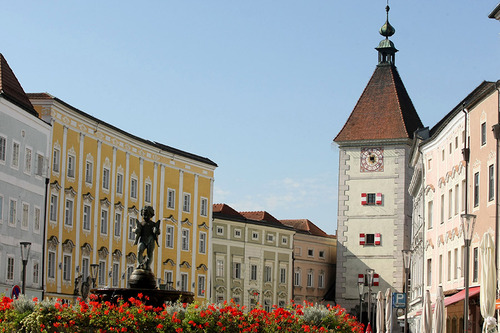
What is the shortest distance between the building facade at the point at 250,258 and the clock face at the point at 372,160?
36.7 ft

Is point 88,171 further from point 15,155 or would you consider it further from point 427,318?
point 427,318

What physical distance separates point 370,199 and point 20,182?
4070 cm

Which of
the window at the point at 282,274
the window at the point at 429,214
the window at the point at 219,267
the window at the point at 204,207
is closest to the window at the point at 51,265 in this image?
the window at the point at 429,214

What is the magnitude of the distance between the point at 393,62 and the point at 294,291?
22552mm

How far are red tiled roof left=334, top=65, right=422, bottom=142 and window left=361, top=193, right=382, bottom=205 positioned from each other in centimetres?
461

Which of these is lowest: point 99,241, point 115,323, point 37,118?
point 115,323

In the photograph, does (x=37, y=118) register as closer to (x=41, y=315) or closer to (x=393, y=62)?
(x=41, y=315)

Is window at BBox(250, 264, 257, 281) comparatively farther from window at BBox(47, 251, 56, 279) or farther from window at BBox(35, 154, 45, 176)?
window at BBox(35, 154, 45, 176)

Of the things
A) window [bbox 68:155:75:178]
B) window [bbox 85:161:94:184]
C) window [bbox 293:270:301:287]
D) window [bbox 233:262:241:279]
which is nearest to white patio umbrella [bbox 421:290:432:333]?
Result: window [bbox 68:155:75:178]

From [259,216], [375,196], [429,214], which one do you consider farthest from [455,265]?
[259,216]

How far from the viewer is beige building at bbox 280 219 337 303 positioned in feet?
319

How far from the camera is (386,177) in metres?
84.9

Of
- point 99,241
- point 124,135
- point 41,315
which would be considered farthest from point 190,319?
point 124,135

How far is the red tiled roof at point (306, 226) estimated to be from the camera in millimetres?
102500
